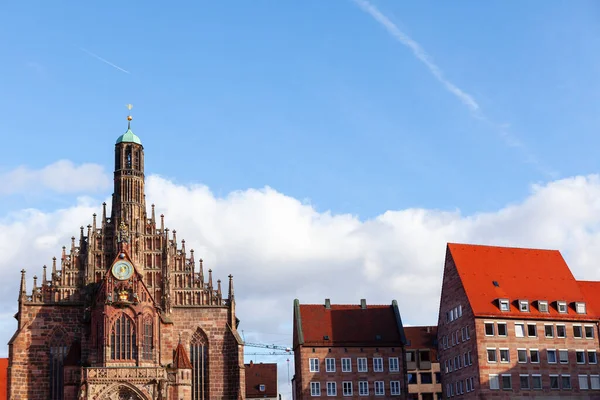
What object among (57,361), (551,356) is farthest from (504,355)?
(57,361)

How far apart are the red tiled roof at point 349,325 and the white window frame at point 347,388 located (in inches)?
168

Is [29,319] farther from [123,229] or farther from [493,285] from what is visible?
[493,285]

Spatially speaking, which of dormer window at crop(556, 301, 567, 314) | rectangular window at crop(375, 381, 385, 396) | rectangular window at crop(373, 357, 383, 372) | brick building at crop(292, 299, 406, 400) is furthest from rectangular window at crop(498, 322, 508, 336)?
rectangular window at crop(375, 381, 385, 396)

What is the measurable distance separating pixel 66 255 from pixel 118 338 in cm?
1167

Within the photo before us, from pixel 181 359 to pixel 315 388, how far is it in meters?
16.5

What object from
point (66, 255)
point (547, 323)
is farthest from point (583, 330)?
point (66, 255)

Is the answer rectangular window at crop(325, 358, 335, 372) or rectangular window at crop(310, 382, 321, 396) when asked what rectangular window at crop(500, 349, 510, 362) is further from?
rectangular window at crop(310, 382, 321, 396)

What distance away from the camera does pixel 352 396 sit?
95000 mm

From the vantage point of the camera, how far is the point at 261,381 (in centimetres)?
12331

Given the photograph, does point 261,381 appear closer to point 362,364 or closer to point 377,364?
point 362,364

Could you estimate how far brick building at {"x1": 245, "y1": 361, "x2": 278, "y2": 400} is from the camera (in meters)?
122

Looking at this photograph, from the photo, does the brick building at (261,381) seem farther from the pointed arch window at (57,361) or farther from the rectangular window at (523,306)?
the rectangular window at (523,306)

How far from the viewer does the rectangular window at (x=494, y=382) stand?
8725cm

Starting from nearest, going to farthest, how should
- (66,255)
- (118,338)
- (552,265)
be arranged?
(118,338)
(66,255)
(552,265)
